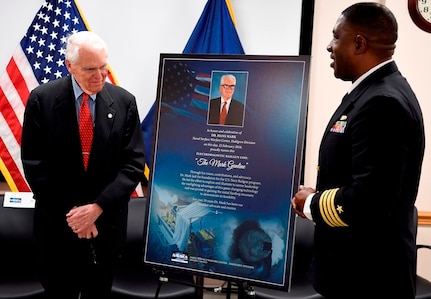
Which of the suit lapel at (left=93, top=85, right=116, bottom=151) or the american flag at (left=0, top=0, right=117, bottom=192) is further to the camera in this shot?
the american flag at (left=0, top=0, right=117, bottom=192)

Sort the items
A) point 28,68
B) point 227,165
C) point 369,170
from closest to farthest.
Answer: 1. point 369,170
2. point 227,165
3. point 28,68

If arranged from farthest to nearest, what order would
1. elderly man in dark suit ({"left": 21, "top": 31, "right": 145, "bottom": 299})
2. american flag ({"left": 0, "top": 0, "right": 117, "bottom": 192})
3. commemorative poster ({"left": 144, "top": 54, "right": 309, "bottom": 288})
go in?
american flag ({"left": 0, "top": 0, "right": 117, "bottom": 192}) < elderly man in dark suit ({"left": 21, "top": 31, "right": 145, "bottom": 299}) < commemorative poster ({"left": 144, "top": 54, "right": 309, "bottom": 288})

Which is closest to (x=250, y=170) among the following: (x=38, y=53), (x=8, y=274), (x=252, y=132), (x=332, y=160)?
(x=252, y=132)

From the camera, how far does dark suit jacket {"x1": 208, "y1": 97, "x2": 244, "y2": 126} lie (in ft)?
7.49

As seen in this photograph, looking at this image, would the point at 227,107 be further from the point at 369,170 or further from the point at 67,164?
the point at 369,170

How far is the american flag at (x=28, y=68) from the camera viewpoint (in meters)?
3.33

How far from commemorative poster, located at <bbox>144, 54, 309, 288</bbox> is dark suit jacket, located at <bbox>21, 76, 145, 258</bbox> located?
0.59ft

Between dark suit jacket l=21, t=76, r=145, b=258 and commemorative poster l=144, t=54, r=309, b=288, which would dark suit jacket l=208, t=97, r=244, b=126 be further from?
dark suit jacket l=21, t=76, r=145, b=258

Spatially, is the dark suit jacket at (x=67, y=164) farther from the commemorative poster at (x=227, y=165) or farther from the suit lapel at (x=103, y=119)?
the commemorative poster at (x=227, y=165)

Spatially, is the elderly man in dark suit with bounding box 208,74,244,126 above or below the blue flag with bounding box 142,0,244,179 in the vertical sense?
below

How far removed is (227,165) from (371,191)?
87 centimetres

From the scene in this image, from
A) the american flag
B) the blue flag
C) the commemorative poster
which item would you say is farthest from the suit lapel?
the american flag

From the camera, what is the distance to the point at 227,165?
2297mm

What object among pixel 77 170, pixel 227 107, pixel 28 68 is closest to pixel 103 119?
→ pixel 77 170
